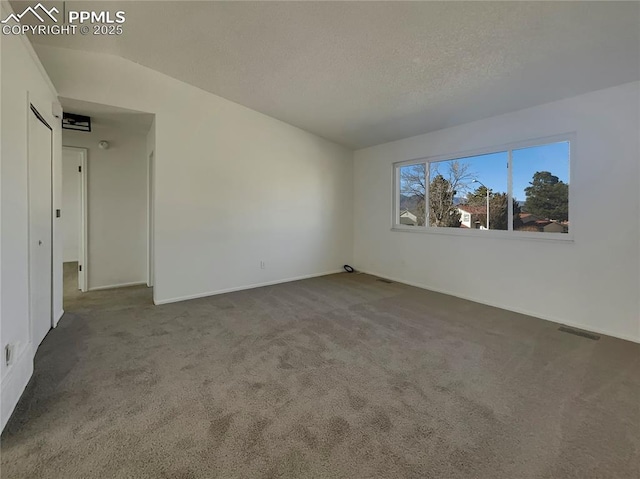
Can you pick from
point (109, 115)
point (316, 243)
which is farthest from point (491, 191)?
point (109, 115)

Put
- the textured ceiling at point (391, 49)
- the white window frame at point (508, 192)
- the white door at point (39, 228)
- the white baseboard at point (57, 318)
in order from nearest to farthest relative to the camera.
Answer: the textured ceiling at point (391, 49) < the white door at point (39, 228) < the white baseboard at point (57, 318) < the white window frame at point (508, 192)

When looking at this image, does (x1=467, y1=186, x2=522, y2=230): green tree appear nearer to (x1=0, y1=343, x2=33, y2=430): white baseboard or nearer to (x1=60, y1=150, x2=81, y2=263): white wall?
(x1=0, y1=343, x2=33, y2=430): white baseboard

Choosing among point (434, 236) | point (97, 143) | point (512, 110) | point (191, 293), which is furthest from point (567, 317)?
point (97, 143)

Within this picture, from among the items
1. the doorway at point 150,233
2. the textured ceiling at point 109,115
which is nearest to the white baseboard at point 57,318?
the doorway at point 150,233

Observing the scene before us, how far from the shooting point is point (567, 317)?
3080mm

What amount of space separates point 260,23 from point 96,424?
3.02 m

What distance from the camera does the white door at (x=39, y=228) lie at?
219cm

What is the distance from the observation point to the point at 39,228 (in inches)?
95.0

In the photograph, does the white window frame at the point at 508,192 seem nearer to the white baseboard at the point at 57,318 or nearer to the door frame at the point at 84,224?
the white baseboard at the point at 57,318

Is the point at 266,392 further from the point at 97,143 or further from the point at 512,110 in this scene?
the point at 97,143

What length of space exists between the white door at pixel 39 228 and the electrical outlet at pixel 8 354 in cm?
50

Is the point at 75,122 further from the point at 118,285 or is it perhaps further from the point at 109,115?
the point at 118,285

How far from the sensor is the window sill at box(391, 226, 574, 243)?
3.13m

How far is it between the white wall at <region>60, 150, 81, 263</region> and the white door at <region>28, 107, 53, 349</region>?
14.0ft
